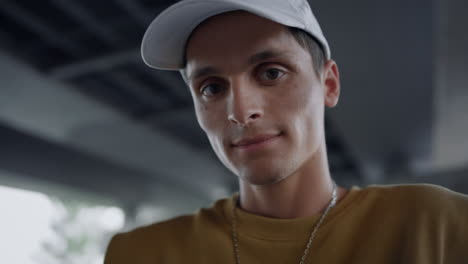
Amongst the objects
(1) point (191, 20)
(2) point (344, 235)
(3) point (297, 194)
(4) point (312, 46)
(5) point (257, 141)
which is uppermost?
(1) point (191, 20)

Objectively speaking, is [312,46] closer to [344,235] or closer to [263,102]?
[263,102]

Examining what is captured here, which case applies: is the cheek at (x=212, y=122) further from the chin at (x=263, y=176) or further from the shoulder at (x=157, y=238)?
the shoulder at (x=157, y=238)

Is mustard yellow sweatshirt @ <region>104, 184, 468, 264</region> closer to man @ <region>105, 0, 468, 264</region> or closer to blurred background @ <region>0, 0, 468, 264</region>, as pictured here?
man @ <region>105, 0, 468, 264</region>

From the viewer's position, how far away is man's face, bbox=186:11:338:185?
1.01 metres

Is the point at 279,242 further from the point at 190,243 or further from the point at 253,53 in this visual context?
the point at 253,53

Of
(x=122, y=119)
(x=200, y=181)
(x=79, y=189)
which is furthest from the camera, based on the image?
(x=200, y=181)

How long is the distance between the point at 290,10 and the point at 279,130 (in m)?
0.31

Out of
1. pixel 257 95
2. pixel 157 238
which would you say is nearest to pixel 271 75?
pixel 257 95

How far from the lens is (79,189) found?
7.37 meters

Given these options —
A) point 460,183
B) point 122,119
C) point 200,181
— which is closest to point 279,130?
point 122,119

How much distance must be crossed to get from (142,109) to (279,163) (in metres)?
5.79

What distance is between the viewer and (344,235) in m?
1.04

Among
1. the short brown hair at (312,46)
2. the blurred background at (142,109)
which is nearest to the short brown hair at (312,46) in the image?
the short brown hair at (312,46)

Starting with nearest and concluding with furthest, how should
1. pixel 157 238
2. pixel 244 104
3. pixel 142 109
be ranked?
pixel 244 104 < pixel 157 238 < pixel 142 109
